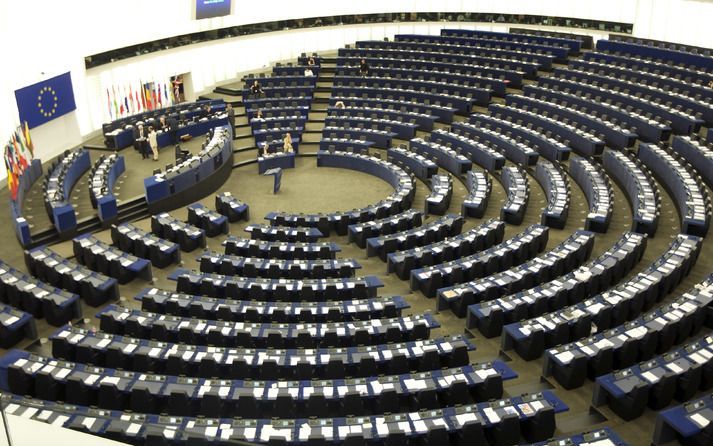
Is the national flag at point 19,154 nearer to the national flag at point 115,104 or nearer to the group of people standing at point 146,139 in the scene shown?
the group of people standing at point 146,139

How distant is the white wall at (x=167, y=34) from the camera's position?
24.5 meters

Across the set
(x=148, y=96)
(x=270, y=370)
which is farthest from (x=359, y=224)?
(x=148, y=96)

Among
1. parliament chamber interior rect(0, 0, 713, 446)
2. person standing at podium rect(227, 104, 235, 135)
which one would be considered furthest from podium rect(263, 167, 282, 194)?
person standing at podium rect(227, 104, 235, 135)

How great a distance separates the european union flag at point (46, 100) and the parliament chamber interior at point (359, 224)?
136mm

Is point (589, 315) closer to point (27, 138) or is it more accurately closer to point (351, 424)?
point (351, 424)

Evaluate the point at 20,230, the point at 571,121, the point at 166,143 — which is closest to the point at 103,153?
the point at 166,143

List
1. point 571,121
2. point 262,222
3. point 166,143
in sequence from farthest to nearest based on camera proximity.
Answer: point 166,143
point 571,121
point 262,222

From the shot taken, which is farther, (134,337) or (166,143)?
(166,143)

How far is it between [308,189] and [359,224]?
538 cm

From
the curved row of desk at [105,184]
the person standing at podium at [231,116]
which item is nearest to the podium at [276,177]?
the curved row of desk at [105,184]

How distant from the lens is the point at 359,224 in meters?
20.0

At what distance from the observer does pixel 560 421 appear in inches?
462

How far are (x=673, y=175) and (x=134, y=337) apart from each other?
16077mm

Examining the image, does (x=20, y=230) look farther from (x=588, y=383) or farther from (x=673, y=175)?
(x=673, y=175)
